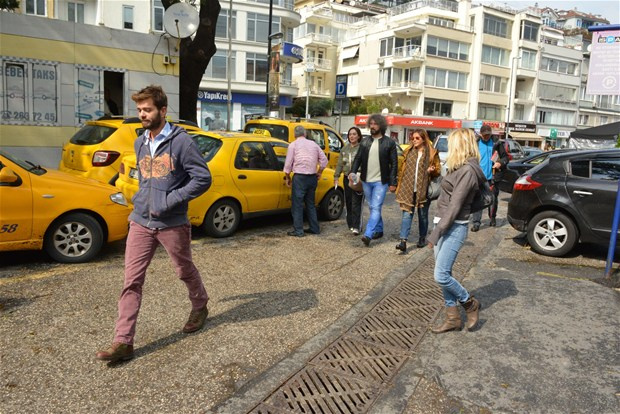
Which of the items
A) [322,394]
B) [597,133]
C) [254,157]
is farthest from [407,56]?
[322,394]

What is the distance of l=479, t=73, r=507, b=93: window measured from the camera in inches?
2131

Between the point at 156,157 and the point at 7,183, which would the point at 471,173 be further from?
the point at 7,183

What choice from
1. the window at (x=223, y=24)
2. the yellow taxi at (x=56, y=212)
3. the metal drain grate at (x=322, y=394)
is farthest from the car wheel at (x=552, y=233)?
the window at (x=223, y=24)

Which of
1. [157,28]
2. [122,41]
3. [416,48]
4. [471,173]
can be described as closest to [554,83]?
[416,48]

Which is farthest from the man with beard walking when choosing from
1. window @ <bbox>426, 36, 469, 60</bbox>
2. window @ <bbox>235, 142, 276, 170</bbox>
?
window @ <bbox>426, 36, 469, 60</bbox>

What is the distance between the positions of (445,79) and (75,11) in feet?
110

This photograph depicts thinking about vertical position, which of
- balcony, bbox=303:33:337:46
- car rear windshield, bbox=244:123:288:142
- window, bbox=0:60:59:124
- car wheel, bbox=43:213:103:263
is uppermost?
balcony, bbox=303:33:337:46

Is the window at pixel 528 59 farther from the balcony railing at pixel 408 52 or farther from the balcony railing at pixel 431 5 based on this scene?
the balcony railing at pixel 408 52

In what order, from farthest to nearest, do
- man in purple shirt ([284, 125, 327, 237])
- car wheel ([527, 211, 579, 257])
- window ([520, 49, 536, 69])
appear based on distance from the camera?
window ([520, 49, 536, 69]) < man in purple shirt ([284, 125, 327, 237]) < car wheel ([527, 211, 579, 257])

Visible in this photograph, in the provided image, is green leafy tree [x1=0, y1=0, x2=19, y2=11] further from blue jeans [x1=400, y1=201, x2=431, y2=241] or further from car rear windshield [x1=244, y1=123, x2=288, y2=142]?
blue jeans [x1=400, y1=201, x2=431, y2=241]

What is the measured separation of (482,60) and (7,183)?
179ft

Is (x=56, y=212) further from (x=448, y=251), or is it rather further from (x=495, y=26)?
(x=495, y=26)

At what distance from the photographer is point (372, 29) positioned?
182ft

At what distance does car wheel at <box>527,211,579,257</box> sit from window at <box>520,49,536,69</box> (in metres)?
55.7
